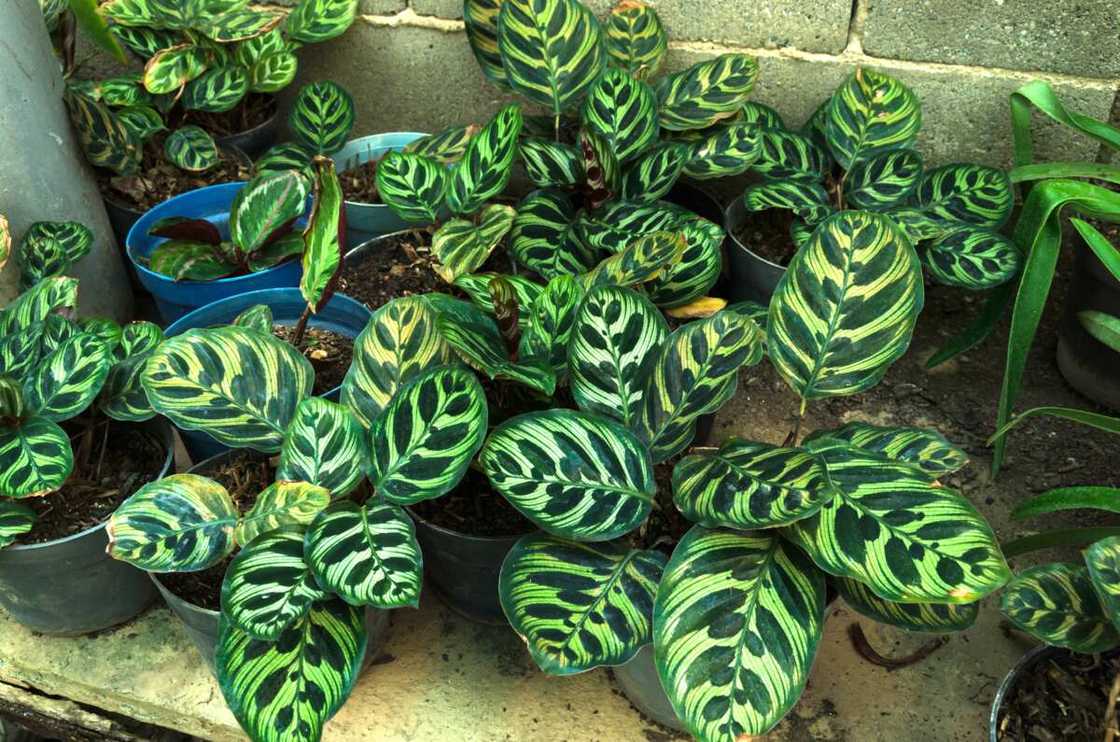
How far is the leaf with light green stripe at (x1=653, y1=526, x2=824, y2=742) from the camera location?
996 millimetres

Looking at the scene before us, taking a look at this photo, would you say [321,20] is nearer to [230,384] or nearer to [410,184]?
[410,184]

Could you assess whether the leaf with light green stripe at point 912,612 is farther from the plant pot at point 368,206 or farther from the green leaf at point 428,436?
the plant pot at point 368,206

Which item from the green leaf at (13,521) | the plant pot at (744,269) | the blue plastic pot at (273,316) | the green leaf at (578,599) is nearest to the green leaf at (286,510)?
the green leaf at (578,599)

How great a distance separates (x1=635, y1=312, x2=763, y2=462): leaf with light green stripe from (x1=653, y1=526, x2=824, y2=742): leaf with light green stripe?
0.14m

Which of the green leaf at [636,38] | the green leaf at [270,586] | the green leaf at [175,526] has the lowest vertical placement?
the green leaf at [270,586]

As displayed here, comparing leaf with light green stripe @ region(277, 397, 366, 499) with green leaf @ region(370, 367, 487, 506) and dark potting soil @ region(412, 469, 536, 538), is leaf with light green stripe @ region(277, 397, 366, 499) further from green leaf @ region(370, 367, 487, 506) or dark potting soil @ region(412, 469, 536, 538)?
dark potting soil @ region(412, 469, 536, 538)

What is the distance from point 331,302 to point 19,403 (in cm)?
50

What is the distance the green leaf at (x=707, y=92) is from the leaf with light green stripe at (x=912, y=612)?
946 mm

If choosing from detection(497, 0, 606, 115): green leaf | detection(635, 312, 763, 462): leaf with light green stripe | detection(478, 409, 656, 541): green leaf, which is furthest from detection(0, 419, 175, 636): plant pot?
detection(497, 0, 606, 115): green leaf

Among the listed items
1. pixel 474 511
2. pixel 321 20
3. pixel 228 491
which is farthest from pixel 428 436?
pixel 321 20

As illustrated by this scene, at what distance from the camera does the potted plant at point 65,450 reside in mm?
1280

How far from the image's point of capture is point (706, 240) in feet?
4.99

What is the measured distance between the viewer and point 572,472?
43.9 inches

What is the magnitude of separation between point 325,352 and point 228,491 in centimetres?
35
